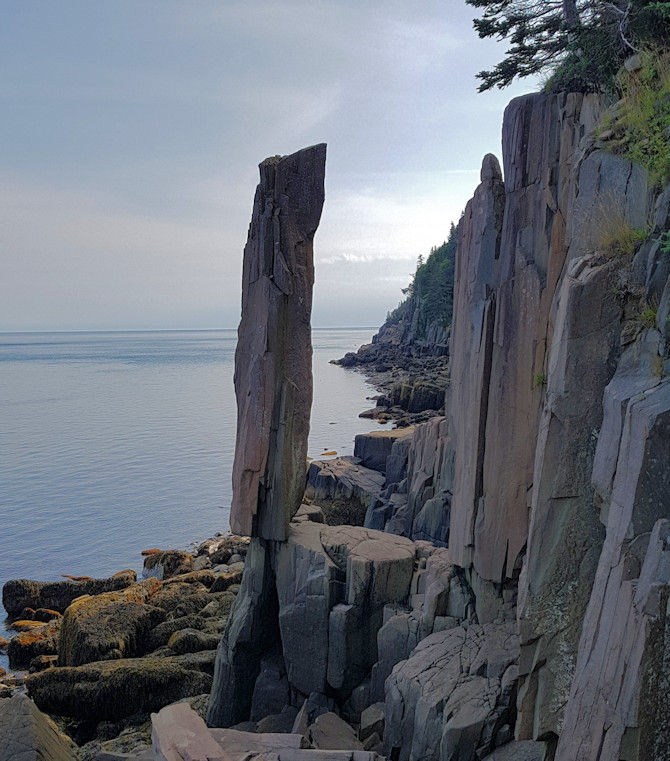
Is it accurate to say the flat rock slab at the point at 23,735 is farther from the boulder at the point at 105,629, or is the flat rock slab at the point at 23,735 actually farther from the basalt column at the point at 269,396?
the boulder at the point at 105,629

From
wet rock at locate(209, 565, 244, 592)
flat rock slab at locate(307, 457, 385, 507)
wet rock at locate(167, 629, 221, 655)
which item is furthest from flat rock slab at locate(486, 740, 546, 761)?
flat rock slab at locate(307, 457, 385, 507)

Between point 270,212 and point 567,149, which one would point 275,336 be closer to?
point 270,212

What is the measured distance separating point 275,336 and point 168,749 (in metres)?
7.55

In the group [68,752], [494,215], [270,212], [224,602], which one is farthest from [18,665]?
[494,215]

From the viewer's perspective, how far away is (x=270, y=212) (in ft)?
43.3

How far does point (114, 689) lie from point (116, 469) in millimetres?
24939

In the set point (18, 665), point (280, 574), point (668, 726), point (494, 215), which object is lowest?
point (18, 665)

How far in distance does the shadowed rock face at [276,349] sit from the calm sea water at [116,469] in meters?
10.9

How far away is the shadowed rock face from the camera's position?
12914 mm

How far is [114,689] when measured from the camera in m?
14.5

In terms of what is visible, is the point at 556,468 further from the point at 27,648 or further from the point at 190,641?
the point at 27,648

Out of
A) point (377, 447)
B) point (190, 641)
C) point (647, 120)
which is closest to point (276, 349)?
point (647, 120)

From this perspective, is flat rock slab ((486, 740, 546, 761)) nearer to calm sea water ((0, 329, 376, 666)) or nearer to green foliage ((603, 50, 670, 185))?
green foliage ((603, 50, 670, 185))

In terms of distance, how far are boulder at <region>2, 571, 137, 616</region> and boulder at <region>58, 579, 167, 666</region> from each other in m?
2.78
